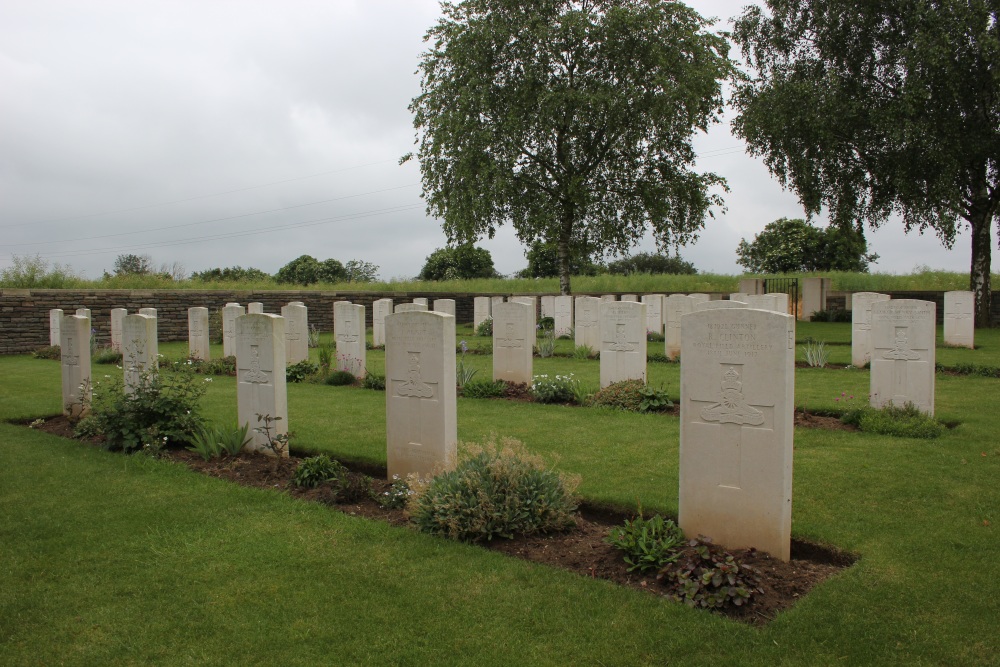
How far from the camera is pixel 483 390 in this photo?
9.75m

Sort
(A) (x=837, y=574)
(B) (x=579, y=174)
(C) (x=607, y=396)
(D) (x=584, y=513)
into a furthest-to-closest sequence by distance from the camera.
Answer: (B) (x=579, y=174) < (C) (x=607, y=396) < (D) (x=584, y=513) < (A) (x=837, y=574)

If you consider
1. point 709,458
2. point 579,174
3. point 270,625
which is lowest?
point 270,625

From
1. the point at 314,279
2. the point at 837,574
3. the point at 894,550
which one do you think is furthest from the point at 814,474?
the point at 314,279

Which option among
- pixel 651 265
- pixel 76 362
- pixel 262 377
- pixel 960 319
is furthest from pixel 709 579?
pixel 651 265

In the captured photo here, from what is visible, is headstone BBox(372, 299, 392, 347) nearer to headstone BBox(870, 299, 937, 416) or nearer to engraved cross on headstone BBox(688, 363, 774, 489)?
headstone BBox(870, 299, 937, 416)

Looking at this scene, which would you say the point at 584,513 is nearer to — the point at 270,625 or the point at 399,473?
the point at 399,473

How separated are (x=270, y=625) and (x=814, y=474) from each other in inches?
167

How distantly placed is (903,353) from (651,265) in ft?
158

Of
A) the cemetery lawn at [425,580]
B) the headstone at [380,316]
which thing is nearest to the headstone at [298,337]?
the headstone at [380,316]

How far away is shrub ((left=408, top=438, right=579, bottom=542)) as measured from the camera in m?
4.24

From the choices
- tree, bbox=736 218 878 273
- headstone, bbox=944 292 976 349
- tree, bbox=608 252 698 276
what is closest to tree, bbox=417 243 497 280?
tree, bbox=608 252 698 276

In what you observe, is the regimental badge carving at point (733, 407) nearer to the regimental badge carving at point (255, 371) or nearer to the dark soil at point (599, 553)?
the dark soil at point (599, 553)

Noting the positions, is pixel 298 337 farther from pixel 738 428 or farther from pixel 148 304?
pixel 738 428

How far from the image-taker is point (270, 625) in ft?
10.6
